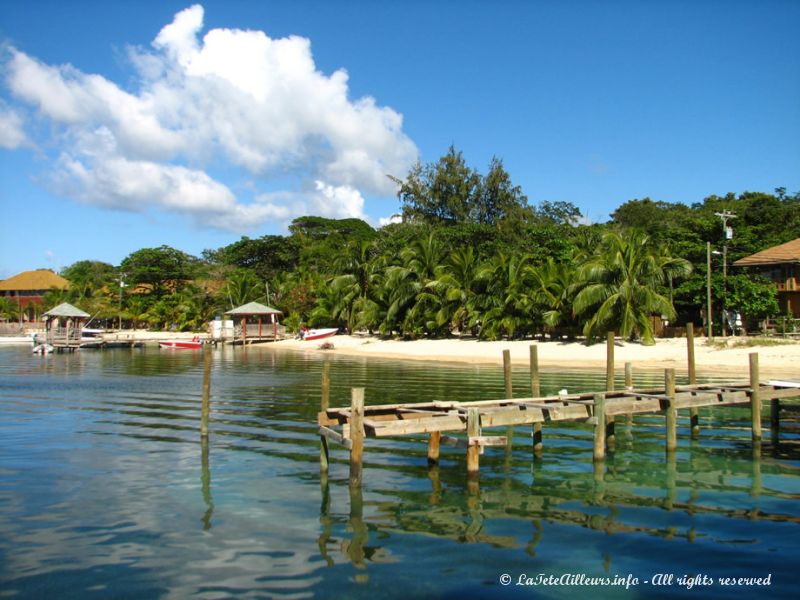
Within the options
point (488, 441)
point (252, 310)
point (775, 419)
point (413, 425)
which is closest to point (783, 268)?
point (775, 419)

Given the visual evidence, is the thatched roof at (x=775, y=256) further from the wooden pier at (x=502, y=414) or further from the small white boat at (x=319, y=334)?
the small white boat at (x=319, y=334)

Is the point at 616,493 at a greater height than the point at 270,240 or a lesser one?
lesser

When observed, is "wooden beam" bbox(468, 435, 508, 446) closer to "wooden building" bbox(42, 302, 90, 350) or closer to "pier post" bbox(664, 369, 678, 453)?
"pier post" bbox(664, 369, 678, 453)

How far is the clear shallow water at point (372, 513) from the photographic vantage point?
8148mm

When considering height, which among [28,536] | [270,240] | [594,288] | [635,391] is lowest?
[28,536]

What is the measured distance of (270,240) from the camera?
74062 millimetres

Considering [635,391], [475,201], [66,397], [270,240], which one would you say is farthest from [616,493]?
[270,240]

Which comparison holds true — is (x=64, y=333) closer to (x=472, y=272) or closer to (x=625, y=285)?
(x=472, y=272)

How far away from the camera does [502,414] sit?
12.2 m

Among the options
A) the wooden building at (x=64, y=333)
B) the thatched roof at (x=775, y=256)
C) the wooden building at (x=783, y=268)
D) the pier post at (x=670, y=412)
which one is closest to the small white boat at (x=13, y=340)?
the wooden building at (x=64, y=333)

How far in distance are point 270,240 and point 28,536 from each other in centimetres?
6590

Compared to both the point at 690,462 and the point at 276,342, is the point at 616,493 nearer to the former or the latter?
the point at 690,462

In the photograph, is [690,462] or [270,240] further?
[270,240]

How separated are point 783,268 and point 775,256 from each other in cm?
91
